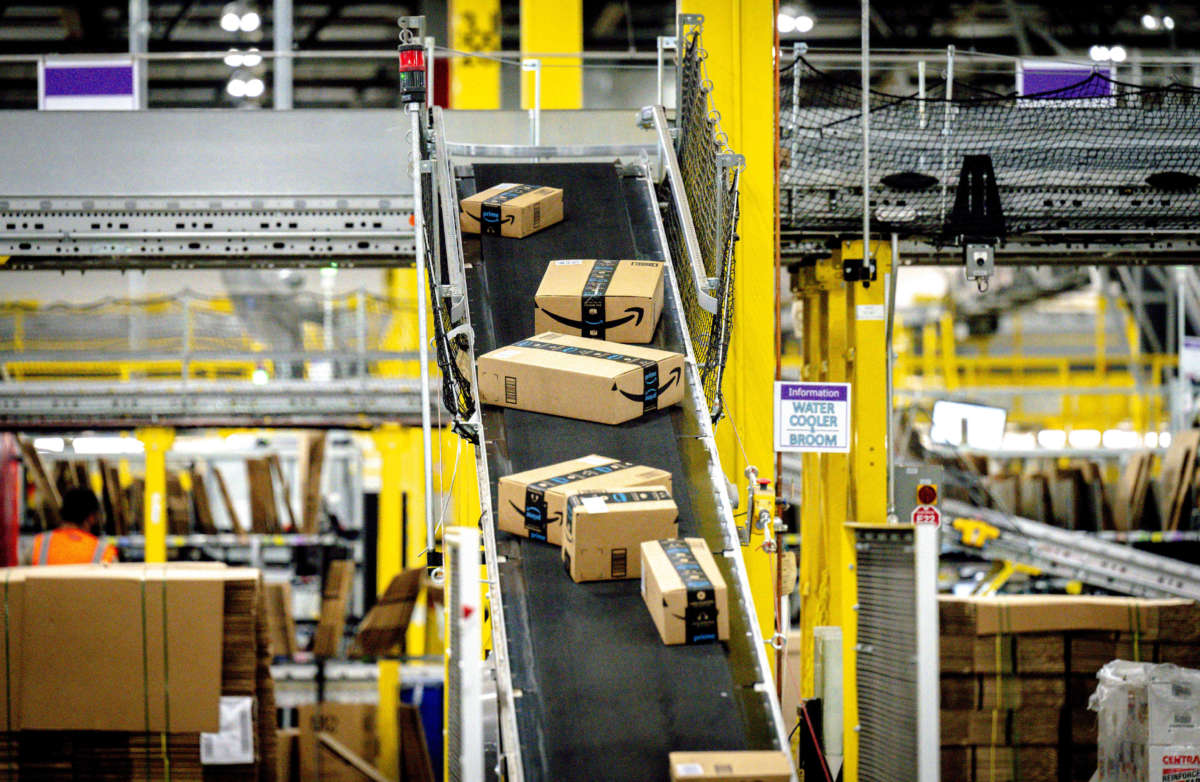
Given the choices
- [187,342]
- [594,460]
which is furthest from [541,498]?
[187,342]

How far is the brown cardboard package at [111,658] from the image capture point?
6574 millimetres

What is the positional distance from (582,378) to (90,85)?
4.88m

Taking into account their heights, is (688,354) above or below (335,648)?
above

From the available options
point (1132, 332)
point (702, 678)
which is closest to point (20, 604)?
point (702, 678)

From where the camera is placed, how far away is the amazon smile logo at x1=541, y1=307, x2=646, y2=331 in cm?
519

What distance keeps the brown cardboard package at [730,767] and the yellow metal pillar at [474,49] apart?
893cm

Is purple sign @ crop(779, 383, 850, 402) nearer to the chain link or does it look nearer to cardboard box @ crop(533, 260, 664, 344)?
the chain link

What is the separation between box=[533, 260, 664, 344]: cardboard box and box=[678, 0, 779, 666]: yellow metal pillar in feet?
2.31

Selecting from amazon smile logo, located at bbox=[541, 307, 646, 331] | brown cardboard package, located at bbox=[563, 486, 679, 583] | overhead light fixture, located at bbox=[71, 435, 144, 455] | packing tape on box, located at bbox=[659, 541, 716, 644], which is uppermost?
amazon smile logo, located at bbox=[541, 307, 646, 331]

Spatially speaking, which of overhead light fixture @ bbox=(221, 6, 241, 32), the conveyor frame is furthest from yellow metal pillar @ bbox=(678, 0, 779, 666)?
overhead light fixture @ bbox=(221, 6, 241, 32)

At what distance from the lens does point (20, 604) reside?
6617 millimetres

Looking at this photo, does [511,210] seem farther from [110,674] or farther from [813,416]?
[110,674]

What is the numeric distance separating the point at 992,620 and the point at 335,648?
221 inches

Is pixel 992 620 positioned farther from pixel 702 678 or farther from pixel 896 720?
pixel 702 678
